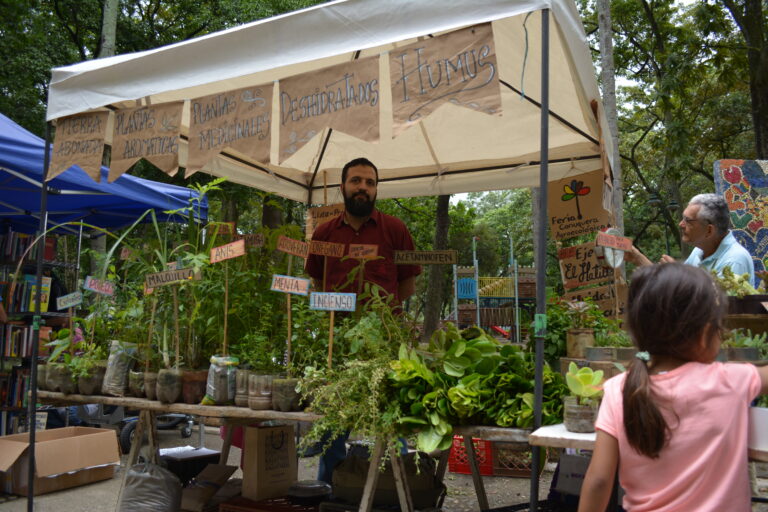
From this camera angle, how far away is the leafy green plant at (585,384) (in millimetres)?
2023

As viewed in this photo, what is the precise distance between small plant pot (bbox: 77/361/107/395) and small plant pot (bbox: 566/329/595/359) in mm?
2387

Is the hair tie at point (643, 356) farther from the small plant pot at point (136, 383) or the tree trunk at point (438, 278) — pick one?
the tree trunk at point (438, 278)

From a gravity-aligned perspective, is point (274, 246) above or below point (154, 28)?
below

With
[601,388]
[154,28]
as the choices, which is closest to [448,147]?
[601,388]

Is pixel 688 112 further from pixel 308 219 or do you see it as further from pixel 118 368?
pixel 118 368

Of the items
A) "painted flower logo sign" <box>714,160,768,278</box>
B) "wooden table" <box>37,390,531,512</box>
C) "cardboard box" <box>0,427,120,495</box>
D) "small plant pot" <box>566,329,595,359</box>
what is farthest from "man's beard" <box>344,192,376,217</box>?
"painted flower logo sign" <box>714,160,768,278</box>

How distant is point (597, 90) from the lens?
361 cm

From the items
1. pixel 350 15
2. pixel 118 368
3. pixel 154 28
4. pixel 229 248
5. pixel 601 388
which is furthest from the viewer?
pixel 154 28

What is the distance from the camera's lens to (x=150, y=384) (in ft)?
10.3

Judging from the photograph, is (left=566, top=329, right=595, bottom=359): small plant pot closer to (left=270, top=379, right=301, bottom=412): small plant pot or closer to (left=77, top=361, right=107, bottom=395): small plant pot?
(left=270, top=379, right=301, bottom=412): small plant pot

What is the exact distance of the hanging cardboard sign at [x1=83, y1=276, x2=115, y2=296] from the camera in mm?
3421

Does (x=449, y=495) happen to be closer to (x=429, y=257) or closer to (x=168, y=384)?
(x=429, y=257)

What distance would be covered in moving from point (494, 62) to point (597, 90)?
142 centimetres

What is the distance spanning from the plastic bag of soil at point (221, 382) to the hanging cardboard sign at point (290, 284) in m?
0.46
